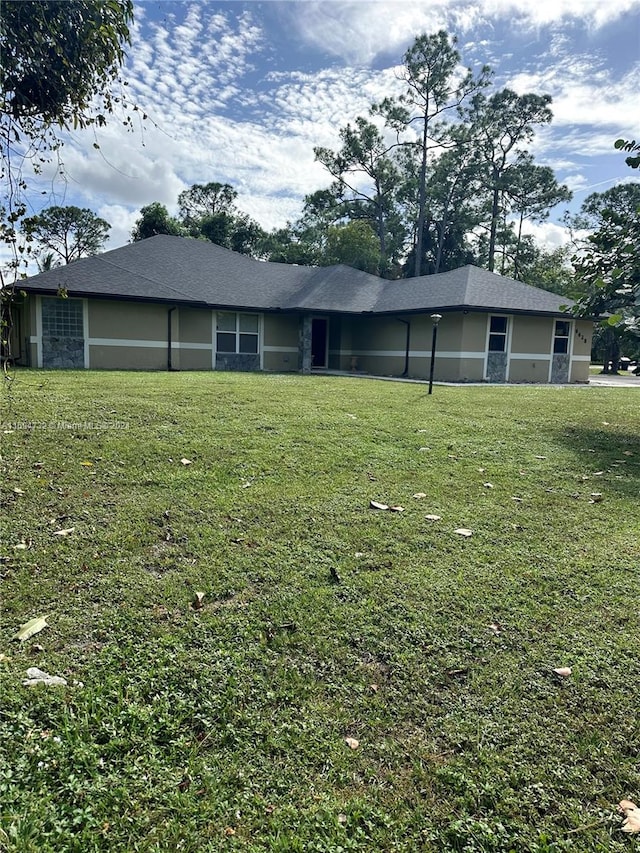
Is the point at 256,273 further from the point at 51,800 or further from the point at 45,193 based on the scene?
the point at 51,800

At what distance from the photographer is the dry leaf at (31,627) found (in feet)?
8.09

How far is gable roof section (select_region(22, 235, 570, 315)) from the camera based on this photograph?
16.5 m

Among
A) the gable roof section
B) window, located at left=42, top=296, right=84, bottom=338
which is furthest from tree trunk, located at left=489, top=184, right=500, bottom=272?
window, located at left=42, top=296, right=84, bottom=338

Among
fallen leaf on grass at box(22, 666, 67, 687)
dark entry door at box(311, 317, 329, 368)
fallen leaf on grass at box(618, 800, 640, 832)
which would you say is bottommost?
fallen leaf on grass at box(618, 800, 640, 832)

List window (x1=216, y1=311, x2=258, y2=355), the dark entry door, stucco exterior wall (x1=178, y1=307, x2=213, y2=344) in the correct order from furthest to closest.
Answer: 1. the dark entry door
2. window (x1=216, y1=311, x2=258, y2=355)
3. stucco exterior wall (x1=178, y1=307, x2=213, y2=344)

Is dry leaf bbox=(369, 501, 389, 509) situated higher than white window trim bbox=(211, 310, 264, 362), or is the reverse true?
white window trim bbox=(211, 310, 264, 362)

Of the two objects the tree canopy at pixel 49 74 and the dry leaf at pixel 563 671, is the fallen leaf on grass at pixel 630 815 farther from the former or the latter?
the tree canopy at pixel 49 74

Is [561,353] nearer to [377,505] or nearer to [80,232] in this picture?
[377,505]

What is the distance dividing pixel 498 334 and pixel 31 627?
17874 millimetres

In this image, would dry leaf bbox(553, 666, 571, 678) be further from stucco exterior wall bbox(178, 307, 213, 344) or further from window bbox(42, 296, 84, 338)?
stucco exterior wall bbox(178, 307, 213, 344)

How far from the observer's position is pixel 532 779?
6.03 ft

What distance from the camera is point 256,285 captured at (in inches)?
806

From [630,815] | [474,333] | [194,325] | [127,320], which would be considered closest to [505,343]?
[474,333]

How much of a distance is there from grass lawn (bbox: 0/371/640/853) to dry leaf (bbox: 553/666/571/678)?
21 mm
